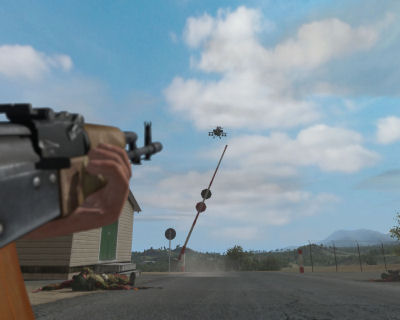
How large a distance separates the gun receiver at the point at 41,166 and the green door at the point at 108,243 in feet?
51.3

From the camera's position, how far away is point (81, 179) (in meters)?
1.37

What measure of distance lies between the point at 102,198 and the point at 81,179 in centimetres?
16

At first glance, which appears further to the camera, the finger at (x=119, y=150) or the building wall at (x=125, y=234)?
the building wall at (x=125, y=234)

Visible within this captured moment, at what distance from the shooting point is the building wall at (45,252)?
40.4 ft

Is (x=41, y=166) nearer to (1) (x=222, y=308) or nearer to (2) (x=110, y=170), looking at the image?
(2) (x=110, y=170)

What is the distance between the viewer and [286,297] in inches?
274

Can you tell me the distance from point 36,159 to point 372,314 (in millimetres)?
5835

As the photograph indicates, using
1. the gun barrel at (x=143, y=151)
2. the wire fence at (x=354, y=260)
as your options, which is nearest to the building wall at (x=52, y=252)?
the gun barrel at (x=143, y=151)

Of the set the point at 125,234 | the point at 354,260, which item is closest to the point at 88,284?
the point at 125,234

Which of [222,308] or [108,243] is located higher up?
[108,243]

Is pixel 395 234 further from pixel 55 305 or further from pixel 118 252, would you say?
pixel 55 305

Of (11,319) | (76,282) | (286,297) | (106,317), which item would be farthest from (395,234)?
(11,319)

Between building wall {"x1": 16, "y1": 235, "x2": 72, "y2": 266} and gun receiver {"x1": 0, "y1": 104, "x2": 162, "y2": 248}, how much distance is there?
1250 centimetres

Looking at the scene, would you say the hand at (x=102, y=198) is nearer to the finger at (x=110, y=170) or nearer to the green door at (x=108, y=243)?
the finger at (x=110, y=170)
